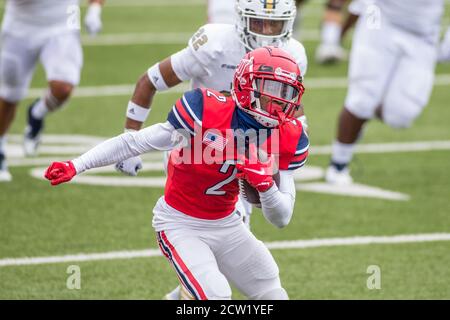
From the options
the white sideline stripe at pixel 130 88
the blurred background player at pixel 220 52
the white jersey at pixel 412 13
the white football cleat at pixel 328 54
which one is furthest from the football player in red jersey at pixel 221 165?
the white football cleat at pixel 328 54

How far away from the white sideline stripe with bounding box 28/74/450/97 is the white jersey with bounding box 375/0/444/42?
11.3 feet

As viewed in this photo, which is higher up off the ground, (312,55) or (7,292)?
(7,292)

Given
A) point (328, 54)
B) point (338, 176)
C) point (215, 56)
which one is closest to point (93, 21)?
point (338, 176)

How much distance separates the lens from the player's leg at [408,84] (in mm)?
7797

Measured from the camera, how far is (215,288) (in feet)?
14.4

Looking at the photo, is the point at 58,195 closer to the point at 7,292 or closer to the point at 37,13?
the point at 37,13

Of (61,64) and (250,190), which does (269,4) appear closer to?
(250,190)

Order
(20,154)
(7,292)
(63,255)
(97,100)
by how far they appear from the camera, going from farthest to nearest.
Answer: (97,100), (20,154), (63,255), (7,292)

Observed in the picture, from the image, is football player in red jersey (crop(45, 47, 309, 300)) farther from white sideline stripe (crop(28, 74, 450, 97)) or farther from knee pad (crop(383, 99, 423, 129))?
white sideline stripe (crop(28, 74, 450, 97))

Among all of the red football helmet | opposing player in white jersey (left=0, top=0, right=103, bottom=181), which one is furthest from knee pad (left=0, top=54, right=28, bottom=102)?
the red football helmet

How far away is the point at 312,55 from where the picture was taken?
12977mm

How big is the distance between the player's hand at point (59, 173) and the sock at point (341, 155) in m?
3.93
